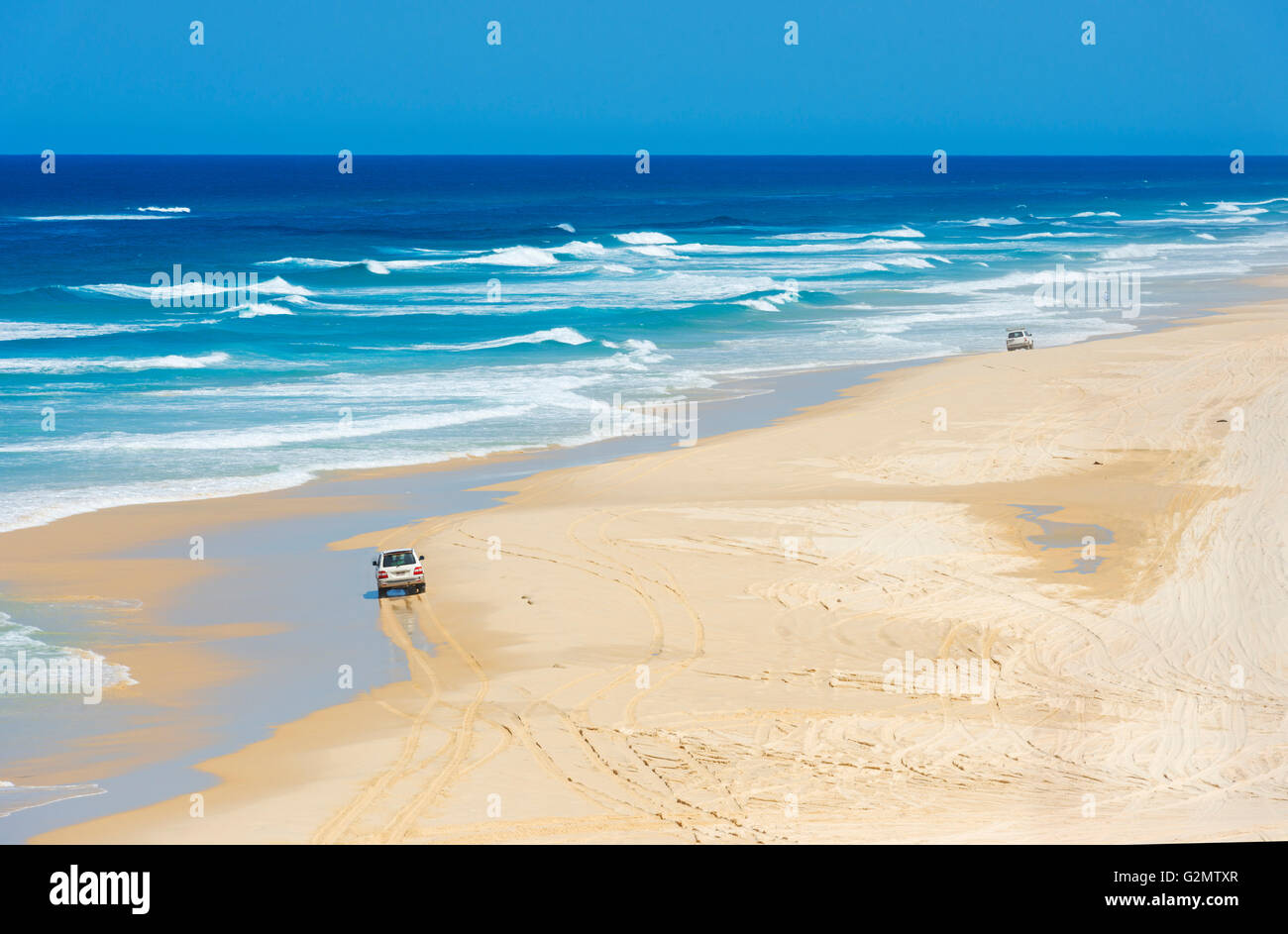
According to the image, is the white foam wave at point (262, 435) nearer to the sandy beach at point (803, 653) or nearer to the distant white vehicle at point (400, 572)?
the sandy beach at point (803, 653)

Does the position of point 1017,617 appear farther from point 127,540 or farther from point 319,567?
point 127,540

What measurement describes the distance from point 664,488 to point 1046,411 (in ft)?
35.4

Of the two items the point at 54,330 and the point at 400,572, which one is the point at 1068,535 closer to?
the point at 400,572

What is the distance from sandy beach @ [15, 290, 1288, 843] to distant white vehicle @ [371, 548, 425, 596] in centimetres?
23

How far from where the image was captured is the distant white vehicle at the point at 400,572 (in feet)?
58.8

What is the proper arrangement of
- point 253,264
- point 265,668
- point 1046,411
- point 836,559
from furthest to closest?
point 253,264 → point 1046,411 → point 836,559 → point 265,668

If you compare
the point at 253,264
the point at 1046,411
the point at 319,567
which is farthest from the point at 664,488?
the point at 253,264

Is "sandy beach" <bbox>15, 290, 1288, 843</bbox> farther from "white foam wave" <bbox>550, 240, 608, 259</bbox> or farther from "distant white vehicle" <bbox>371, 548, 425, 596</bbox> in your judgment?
"white foam wave" <bbox>550, 240, 608, 259</bbox>

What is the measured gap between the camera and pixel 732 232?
3743 inches

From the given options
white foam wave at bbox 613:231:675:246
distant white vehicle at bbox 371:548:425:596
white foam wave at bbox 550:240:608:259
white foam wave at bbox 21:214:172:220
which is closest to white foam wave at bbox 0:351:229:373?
distant white vehicle at bbox 371:548:425:596

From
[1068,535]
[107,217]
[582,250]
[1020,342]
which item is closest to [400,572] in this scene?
[1068,535]

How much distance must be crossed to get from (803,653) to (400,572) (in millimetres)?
5844

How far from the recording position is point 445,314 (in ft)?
164

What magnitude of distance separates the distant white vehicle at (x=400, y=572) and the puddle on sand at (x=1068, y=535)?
8965 millimetres
